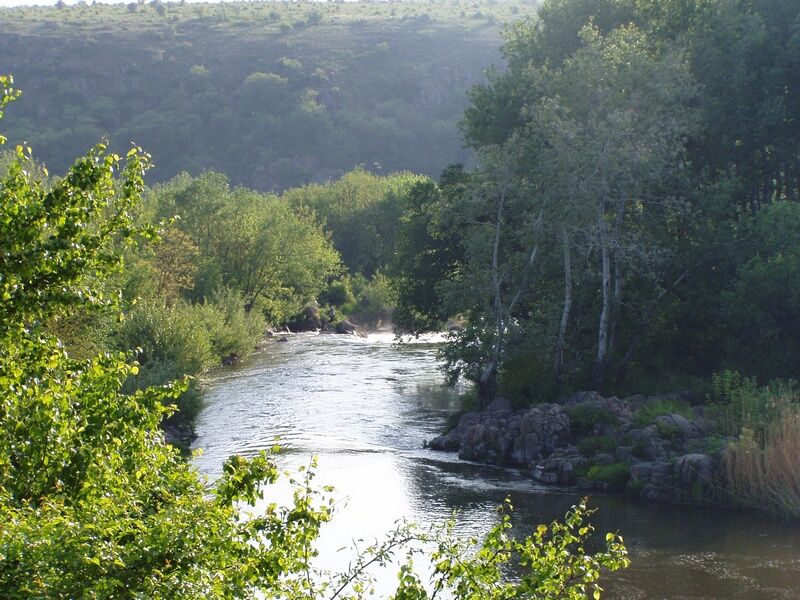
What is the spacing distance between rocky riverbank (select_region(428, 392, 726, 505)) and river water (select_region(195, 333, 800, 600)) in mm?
709

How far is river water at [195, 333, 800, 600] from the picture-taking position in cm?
2142

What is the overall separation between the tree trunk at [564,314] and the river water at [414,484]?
14.5ft

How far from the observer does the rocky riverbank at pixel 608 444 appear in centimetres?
2695

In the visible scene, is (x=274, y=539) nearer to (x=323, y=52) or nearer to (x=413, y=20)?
(x=323, y=52)

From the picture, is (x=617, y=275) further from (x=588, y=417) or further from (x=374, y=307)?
(x=374, y=307)

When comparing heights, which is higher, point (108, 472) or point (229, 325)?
point (108, 472)

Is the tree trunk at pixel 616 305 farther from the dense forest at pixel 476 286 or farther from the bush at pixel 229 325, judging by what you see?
the bush at pixel 229 325

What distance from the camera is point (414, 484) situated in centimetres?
2836

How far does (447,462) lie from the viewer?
102ft

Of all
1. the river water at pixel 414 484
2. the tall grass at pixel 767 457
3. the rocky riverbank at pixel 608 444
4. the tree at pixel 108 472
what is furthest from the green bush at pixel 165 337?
the tree at pixel 108 472

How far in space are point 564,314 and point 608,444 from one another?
670 cm

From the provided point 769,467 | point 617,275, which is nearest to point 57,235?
point 769,467

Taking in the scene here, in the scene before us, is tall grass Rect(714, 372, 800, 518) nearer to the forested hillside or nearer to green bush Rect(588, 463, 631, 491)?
green bush Rect(588, 463, 631, 491)

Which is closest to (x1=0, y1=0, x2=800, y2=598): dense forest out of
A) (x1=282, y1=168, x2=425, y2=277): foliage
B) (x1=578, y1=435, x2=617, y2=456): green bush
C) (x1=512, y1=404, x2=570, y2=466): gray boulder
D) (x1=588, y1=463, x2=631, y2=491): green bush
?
(x1=282, y1=168, x2=425, y2=277): foliage
